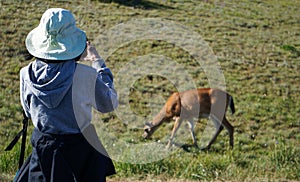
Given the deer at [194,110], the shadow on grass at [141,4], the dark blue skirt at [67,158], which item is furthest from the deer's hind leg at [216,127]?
the shadow on grass at [141,4]

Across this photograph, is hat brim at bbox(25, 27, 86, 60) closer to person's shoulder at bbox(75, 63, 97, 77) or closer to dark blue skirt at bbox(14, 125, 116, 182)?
person's shoulder at bbox(75, 63, 97, 77)

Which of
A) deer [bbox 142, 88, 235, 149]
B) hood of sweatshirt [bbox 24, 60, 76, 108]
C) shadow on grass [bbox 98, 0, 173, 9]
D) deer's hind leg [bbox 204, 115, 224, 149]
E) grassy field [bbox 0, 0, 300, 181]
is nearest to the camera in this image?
hood of sweatshirt [bbox 24, 60, 76, 108]

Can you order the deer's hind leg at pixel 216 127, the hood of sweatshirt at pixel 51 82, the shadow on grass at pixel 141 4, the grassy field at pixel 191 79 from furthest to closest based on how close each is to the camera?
the shadow on grass at pixel 141 4 → the deer's hind leg at pixel 216 127 → the grassy field at pixel 191 79 → the hood of sweatshirt at pixel 51 82

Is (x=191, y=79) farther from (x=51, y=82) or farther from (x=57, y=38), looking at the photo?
(x=51, y=82)

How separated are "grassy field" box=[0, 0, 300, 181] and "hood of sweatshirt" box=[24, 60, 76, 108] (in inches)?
80.7

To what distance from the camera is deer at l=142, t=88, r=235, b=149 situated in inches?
396

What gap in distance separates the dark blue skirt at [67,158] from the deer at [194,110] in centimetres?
708

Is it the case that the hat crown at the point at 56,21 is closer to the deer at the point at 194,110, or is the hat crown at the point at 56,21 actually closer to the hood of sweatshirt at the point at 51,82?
the hood of sweatshirt at the point at 51,82

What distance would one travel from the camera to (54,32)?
2.76 meters

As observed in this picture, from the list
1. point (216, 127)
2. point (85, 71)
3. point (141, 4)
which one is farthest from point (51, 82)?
point (141, 4)

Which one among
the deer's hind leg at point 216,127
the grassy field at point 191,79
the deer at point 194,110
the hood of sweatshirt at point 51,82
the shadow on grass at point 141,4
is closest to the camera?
the hood of sweatshirt at point 51,82

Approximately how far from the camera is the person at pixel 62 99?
271 centimetres

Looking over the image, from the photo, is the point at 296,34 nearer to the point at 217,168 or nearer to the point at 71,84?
the point at 217,168

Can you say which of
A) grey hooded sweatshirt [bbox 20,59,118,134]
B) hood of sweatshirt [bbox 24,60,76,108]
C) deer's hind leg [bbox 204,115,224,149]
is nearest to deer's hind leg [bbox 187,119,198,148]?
deer's hind leg [bbox 204,115,224,149]
